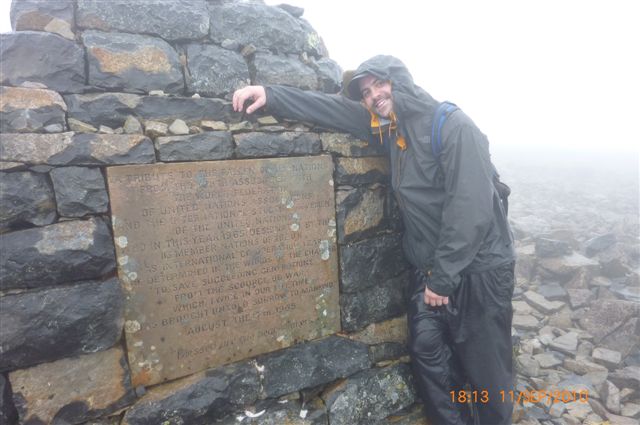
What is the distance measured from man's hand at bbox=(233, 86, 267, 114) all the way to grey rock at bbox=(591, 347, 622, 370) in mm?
4924

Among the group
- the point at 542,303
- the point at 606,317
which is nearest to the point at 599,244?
the point at 542,303

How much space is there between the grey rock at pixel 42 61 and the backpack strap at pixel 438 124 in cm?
239

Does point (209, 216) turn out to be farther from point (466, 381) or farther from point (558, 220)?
point (558, 220)

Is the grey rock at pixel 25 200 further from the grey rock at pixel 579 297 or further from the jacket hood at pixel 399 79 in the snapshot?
the grey rock at pixel 579 297

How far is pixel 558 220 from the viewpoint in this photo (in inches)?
460

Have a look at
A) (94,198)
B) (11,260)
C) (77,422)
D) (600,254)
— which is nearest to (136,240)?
(94,198)

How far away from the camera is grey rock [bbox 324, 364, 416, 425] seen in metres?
3.11

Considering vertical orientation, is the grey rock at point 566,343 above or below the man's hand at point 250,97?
below

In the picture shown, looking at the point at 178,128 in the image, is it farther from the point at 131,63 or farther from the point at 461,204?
Result: the point at 461,204

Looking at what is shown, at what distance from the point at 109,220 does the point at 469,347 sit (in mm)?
2739

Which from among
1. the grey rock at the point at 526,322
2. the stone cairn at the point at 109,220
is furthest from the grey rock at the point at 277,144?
the grey rock at the point at 526,322

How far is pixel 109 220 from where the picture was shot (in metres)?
2.44

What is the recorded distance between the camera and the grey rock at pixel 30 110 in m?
2.19

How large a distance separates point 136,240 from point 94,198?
353mm
